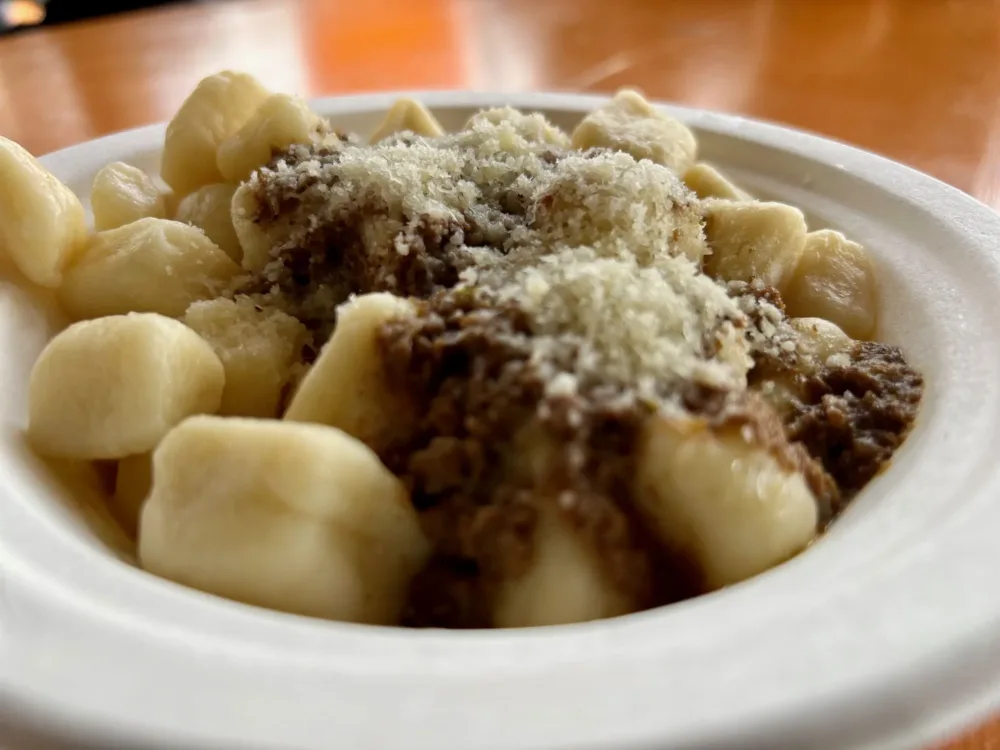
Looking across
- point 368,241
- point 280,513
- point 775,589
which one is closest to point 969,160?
point 368,241

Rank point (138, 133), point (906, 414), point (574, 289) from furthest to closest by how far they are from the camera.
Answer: point (138, 133)
point (906, 414)
point (574, 289)

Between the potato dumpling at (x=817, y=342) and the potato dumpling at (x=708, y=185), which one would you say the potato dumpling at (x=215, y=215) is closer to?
the potato dumpling at (x=708, y=185)

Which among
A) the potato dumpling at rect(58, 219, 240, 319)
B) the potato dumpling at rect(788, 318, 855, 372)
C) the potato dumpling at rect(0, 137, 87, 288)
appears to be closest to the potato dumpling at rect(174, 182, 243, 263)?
the potato dumpling at rect(58, 219, 240, 319)

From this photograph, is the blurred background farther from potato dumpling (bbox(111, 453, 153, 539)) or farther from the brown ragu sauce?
potato dumpling (bbox(111, 453, 153, 539))

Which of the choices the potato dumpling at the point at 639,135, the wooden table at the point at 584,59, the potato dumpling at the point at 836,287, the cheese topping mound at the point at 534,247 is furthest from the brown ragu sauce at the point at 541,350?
the wooden table at the point at 584,59

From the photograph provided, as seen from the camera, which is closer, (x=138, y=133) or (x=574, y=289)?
(x=574, y=289)

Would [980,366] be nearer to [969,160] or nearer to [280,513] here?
[280,513]

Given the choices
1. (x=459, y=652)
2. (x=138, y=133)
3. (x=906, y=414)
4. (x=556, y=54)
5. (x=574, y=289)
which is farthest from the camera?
(x=556, y=54)

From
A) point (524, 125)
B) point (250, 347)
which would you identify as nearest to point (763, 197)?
point (524, 125)
